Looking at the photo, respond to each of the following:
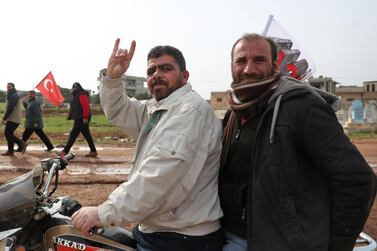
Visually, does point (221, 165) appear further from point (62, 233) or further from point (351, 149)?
point (62, 233)

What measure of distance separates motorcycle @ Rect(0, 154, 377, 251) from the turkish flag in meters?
16.9

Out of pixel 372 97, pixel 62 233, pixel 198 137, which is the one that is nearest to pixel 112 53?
pixel 198 137

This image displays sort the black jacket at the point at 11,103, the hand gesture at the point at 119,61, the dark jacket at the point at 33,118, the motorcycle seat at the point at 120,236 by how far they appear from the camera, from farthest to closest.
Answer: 1. the dark jacket at the point at 33,118
2. the black jacket at the point at 11,103
3. the hand gesture at the point at 119,61
4. the motorcycle seat at the point at 120,236

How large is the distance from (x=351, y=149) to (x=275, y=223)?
528mm

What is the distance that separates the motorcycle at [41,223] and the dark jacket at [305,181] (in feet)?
2.77

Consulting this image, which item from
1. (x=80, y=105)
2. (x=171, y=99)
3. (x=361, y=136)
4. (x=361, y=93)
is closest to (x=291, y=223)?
(x=171, y=99)

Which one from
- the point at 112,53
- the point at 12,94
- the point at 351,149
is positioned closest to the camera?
the point at 351,149

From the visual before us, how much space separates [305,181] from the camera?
7.36 feet

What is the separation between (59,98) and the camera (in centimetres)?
1903

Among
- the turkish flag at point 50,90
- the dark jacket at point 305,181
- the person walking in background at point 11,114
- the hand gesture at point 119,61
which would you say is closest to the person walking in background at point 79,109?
the person walking in background at point 11,114

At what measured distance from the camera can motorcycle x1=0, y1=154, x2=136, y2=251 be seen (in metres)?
2.35

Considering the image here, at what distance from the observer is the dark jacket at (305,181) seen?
2.17 m

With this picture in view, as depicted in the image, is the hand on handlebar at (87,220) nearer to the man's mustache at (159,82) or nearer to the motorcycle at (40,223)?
the motorcycle at (40,223)

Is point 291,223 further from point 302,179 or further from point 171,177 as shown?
point 171,177
